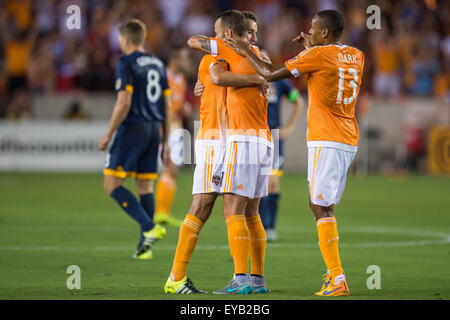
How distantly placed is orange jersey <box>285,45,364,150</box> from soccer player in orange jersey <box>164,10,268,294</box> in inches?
14.9

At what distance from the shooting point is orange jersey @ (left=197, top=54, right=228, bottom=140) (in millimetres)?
6797

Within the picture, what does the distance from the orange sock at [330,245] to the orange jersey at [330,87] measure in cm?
64

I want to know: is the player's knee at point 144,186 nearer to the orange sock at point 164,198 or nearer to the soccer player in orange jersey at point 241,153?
the orange sock at point 164,198

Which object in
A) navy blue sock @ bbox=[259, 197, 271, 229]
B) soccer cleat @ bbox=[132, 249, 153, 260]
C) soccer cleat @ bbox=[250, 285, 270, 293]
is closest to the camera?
soccer cleat @ bbox=[250, 285, 270, 293]

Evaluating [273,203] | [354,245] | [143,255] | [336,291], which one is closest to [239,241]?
[336,291]

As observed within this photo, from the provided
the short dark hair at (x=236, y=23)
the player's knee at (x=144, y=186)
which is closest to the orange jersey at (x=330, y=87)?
the short dark hair at (x=236, y=23)

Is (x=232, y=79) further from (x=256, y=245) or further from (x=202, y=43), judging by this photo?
(x=256, y=245)

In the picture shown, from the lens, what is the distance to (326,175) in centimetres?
666

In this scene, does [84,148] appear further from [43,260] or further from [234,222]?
[234,222]

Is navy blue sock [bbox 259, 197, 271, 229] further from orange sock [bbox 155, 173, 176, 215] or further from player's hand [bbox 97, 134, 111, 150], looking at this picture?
orange sock [bbox 155, 173, 176, 215]

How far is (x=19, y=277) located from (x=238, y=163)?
2256 mm

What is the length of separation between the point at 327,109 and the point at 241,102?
2.21 ft

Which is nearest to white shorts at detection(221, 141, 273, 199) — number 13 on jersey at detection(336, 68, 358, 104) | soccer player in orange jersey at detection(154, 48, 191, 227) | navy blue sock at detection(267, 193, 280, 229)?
number 13 on jersey at detection(336, 68, 358, 104)

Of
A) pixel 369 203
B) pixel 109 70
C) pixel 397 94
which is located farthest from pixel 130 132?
pixel 397 94
